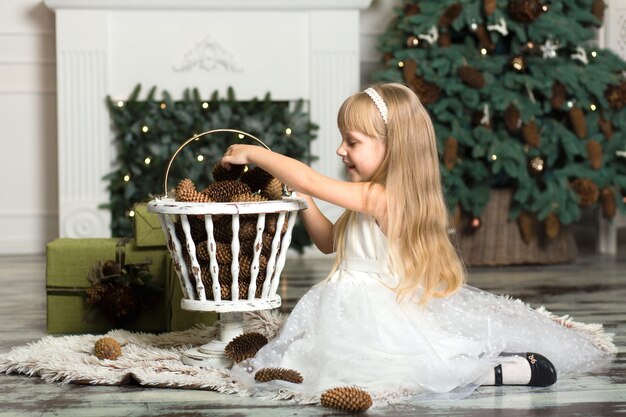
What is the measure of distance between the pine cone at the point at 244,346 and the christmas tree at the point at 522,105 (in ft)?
8.68

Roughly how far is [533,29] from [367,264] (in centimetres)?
304

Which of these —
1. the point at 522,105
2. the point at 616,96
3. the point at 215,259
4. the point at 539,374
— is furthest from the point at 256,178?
the point at 616,96

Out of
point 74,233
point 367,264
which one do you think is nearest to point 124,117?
point 74,233

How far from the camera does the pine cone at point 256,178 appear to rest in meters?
2.89

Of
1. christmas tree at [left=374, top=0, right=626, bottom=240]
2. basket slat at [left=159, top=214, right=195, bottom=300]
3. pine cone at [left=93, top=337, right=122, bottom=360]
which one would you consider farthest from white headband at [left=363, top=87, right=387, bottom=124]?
christmas tree at [left=374, top=0, right=626, bottom=240]

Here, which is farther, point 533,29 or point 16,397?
point 533,29

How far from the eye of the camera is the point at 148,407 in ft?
7.96

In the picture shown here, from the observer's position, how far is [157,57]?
225 inches

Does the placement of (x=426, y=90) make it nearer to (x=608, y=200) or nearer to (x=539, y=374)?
(x=608, y=200)

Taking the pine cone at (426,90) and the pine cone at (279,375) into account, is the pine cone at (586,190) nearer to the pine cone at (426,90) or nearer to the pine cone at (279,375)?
the pine cone at (426,90)

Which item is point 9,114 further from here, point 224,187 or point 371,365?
point 371,365

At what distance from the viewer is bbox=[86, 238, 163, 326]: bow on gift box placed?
342cm

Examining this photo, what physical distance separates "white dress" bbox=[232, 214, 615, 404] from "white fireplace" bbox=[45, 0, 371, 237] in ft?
9.75

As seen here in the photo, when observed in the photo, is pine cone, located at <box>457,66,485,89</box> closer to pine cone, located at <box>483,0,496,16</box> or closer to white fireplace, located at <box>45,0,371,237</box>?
pine cone, located at <box>483,0,496,16</box>
